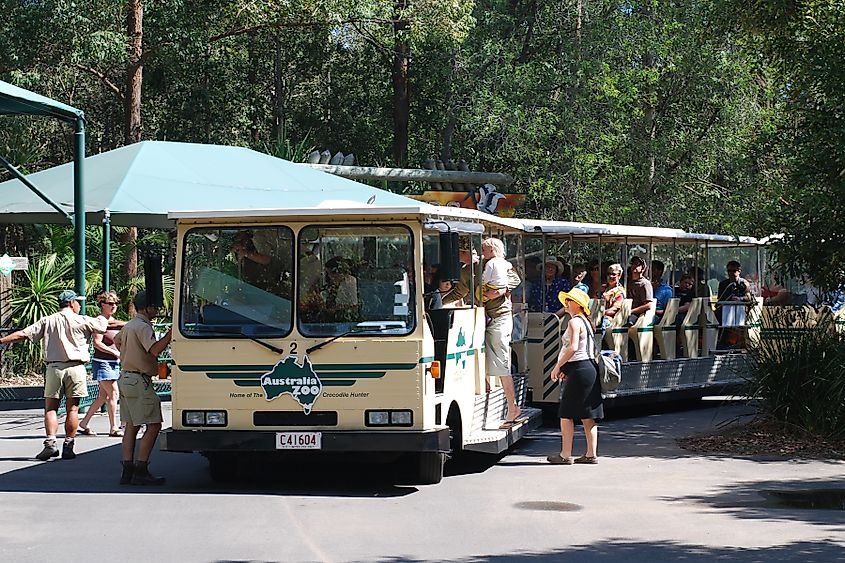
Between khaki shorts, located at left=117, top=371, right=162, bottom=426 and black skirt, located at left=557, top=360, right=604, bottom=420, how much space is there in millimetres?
3944

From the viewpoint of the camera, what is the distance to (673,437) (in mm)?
15883

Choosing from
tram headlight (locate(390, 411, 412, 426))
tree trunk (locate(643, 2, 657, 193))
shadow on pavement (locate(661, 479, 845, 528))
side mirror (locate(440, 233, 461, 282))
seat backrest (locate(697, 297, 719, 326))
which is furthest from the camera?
tree trunk (locate(643, 2, 657, 193))

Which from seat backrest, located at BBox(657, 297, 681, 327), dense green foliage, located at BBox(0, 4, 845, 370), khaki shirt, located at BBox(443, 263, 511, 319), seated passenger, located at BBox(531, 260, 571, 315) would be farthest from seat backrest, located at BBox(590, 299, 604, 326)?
dense green foliage, located at BBox(0, 4, 845, 370)

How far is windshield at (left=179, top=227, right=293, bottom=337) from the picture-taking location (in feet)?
37.7

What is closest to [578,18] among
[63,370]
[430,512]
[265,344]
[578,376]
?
[578,376]

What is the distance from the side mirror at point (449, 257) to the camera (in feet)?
36.1

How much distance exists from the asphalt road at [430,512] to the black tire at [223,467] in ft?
0.55

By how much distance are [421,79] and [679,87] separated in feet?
21.7

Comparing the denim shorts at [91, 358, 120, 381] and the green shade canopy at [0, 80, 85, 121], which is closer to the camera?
the denim shorts at [91, 358, 120, 381]

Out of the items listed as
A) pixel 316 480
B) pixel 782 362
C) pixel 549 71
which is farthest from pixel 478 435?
pixel 549 71

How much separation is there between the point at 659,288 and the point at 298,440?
9672 millimetres

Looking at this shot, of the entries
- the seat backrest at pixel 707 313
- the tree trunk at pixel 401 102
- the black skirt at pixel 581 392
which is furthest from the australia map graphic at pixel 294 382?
the tree trunk at pixel 401 102

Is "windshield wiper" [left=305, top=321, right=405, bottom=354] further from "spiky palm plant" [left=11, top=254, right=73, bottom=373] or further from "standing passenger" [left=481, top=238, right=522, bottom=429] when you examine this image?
"spiky palm plant" [left=11, top=254, right=73, bottom=373]

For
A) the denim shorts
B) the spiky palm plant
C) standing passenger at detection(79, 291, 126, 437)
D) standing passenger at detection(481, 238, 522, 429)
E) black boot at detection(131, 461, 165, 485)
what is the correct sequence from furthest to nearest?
the spiky palm plant → the denim shorts → standing passenger at detection(79, 291, 126, 437) → standing passenger at detection(481, 238, 522, 429) → black boot at detection(131, 461, 165, 485)
